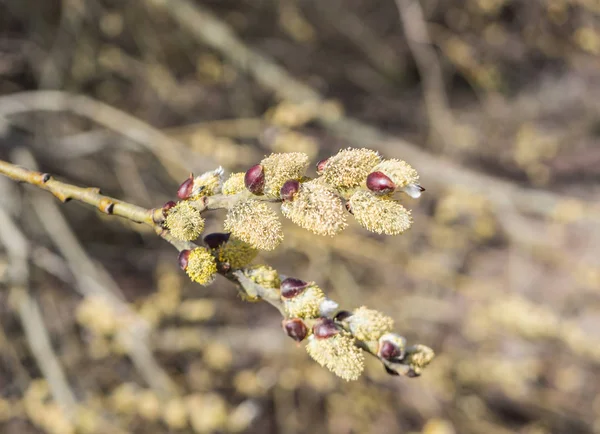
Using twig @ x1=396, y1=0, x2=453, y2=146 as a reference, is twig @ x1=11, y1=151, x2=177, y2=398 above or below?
below

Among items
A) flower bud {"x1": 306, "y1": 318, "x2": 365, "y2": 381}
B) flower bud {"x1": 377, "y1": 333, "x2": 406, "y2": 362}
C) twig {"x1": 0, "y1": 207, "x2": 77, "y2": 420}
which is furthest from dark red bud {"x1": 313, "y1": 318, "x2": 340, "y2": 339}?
twig {"x1": 0, "y1": 207, "x2": 77, "y2": 420}

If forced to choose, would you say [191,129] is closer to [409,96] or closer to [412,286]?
[412,286]

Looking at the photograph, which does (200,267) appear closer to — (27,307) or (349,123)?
(27,307)

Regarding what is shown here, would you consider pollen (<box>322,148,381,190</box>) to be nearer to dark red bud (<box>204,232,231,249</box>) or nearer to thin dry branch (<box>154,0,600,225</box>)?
dark red bud (<box>204,232,231,249</box>)

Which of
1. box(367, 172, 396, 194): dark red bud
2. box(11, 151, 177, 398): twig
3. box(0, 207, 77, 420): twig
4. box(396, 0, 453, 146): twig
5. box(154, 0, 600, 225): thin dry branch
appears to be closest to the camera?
box(367, 172, 396, 194): dark red bud

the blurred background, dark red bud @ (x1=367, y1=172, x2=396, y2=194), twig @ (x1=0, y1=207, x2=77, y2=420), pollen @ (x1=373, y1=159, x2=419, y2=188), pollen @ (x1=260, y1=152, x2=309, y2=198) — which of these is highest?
the blurred background

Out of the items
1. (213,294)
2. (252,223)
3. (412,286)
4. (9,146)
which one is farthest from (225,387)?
(252,223)
